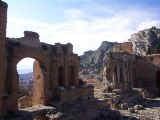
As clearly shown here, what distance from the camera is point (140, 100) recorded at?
74.7 feet

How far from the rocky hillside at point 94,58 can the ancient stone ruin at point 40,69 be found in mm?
37809

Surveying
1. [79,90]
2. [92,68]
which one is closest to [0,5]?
[79,90]

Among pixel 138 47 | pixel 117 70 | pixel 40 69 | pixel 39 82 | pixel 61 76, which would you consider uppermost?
pixel 138 47

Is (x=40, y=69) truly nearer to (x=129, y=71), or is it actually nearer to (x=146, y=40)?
(x=129, y=71)

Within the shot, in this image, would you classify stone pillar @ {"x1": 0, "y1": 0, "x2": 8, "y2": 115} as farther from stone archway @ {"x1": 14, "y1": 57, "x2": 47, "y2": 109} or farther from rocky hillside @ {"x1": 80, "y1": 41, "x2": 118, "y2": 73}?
rocky hillside @ {"x1": 80, "y1": 41, "x2": 118, "y2": 73}

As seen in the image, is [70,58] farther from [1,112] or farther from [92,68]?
[92,68]

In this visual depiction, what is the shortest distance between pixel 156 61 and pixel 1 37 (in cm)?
2353

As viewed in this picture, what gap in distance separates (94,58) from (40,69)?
163 ft

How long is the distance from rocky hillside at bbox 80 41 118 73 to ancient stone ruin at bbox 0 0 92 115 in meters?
37.8

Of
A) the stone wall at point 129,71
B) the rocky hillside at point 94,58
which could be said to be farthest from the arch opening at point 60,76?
the rocky hillside at point 94,58

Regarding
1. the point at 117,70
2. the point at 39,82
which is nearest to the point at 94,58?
the point at 117,70

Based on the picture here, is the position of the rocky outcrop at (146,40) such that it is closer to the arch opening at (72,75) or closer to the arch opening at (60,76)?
the arch opening at (72,75)

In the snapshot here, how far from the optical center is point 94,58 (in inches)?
2501

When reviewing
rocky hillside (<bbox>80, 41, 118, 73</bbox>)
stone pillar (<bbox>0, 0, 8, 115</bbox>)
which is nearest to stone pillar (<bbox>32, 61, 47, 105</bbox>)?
stone pillar (<bbox>0, 0, 8, 115</bbox>)
